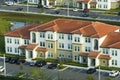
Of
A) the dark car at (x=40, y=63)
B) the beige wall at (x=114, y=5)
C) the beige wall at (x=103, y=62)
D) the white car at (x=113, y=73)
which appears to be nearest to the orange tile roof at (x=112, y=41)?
the beige wall at (x=103, y=62)

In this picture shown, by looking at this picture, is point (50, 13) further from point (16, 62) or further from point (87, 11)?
point (16, 62)

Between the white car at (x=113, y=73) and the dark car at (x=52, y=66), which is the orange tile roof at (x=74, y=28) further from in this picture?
the white car at (x=113, y=73)

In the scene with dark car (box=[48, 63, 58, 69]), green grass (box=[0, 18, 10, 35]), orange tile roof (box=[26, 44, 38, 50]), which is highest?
green grass (box=[0, 18, 10, 35])

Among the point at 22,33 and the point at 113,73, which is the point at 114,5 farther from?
the point at 113,73

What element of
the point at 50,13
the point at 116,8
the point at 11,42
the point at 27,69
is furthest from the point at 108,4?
the point at 27,69

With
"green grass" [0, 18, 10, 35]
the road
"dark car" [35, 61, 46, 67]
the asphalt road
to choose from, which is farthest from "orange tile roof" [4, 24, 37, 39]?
the road

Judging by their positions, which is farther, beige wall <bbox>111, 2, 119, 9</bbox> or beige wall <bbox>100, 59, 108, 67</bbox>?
beige wall <bbox>111, 2, 119, 9</bbox>

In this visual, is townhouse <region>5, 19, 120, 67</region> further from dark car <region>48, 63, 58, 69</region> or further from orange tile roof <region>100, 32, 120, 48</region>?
dark car <region>48, 63, 58, 69</region>

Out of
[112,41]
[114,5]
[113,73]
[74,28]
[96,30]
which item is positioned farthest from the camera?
[114,5]

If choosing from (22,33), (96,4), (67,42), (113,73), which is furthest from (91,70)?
(96,4)
